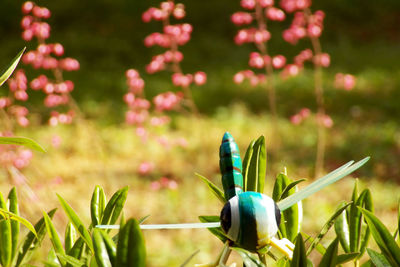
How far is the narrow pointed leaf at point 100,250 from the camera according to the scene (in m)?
0.46

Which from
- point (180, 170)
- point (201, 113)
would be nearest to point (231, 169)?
point (180, 170)

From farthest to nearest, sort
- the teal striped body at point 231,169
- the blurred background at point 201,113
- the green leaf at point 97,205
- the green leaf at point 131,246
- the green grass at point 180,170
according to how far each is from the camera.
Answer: the blurred background at point 201,113
the green grass at point 180,170
the green leaf at point 97,205
the teal striped body at point 231,169
the green leaf at point 131,246

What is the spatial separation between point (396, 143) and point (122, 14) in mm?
5953

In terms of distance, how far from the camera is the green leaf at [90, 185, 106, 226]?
616 mm

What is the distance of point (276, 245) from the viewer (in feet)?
1.61

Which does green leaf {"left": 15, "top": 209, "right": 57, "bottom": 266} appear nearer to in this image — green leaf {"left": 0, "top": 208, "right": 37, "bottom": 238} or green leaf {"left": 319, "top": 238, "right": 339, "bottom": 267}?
green leaf {"left": 0, "top": 208, "right": 37, "bottom": 238}

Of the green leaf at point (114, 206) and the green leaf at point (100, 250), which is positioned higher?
the green leaf at point (114, 206)

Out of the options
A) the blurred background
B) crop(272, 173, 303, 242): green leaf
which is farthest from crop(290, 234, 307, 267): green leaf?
the blurred background

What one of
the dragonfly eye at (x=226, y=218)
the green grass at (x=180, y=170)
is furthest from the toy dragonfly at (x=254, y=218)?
the green grass at (x=180, y=170)

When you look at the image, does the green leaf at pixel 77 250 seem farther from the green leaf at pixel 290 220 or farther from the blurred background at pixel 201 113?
the blurred background at pixel 201 113

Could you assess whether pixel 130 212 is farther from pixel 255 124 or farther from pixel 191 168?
pixel 255 124

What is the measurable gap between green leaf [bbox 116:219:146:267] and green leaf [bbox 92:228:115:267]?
4cm

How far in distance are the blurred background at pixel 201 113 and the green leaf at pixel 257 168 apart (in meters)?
1.48

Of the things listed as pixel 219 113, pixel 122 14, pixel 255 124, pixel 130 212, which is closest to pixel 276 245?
pixel 130 212
